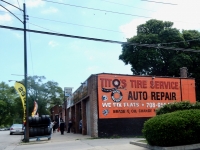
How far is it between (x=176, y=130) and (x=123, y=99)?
1037cm

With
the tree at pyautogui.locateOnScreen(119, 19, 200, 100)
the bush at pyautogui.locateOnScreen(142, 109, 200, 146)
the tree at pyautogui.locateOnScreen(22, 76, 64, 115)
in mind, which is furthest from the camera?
the tree at pyautogui.locateOnScreen(22, 76, 64, 115)

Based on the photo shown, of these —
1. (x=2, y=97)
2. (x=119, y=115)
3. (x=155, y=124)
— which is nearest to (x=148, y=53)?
(x=119, y=115)

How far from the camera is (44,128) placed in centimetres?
2052

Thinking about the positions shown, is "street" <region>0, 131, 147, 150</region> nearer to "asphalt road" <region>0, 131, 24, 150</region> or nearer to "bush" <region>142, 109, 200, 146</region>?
"asphalt road" <region>0, 131, 24, 150</region>

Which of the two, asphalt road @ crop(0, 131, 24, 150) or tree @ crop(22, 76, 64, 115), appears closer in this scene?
asphalt road @ crop(0, 131, 24, 150)

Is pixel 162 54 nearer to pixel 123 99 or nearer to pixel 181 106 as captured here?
pixel 123 99

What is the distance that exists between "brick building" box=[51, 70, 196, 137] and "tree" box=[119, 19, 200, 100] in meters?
12.4

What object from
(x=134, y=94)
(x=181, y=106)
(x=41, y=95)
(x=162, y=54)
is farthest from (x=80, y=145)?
(x=41, y=95)

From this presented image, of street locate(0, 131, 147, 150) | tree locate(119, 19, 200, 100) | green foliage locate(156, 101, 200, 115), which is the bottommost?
street locate(0, 131, 147, 150)

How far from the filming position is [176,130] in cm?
1070

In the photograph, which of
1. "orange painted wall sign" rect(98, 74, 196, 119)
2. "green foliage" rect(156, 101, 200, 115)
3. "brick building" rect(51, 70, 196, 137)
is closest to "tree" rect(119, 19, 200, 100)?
"orange painted wall sign" rect(98, 74, 196, 119)

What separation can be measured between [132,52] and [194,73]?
8.25 m

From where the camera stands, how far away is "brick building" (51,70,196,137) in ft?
66.2

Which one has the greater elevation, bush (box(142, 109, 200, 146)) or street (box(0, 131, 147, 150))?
bush (box(142, 109, 200, 146))
